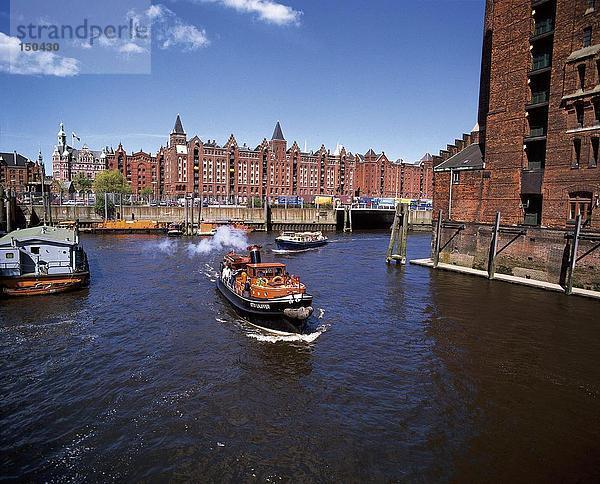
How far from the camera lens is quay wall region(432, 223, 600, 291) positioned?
3116cm

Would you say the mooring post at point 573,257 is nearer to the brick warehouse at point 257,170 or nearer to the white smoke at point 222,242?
the white smoke at point 222,242

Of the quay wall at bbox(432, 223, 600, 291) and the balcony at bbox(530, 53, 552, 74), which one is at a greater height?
the balcony at bbox(530, 53, 552, 74)

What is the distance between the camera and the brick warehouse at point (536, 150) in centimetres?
3162

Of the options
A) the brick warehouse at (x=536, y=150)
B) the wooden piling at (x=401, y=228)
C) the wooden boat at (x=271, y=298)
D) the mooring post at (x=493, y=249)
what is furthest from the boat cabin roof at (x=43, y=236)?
the brick warehouse at (x=536, y=150)

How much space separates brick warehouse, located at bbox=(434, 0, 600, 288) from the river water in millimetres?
6448

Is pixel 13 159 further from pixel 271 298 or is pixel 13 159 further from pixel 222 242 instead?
pixel 271 298

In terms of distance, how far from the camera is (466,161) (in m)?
41.9

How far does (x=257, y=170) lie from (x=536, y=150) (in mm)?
114143

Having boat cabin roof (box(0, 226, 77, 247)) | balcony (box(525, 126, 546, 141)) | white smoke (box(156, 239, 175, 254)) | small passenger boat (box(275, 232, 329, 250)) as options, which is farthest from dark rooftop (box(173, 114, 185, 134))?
balcony (box(525, 126, 546, 141))

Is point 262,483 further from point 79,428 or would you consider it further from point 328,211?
point 328,211

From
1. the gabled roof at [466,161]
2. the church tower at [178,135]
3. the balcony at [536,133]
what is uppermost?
the church tower at [178,135]

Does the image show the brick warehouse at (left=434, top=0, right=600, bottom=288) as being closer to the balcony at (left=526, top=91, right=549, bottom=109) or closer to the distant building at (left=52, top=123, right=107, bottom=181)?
the balcony at (left=526, top=91, right=549, bottom=109)

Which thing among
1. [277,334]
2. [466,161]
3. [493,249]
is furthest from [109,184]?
[277,334]

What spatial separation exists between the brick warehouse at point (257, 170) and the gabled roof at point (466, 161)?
86.3 meters
